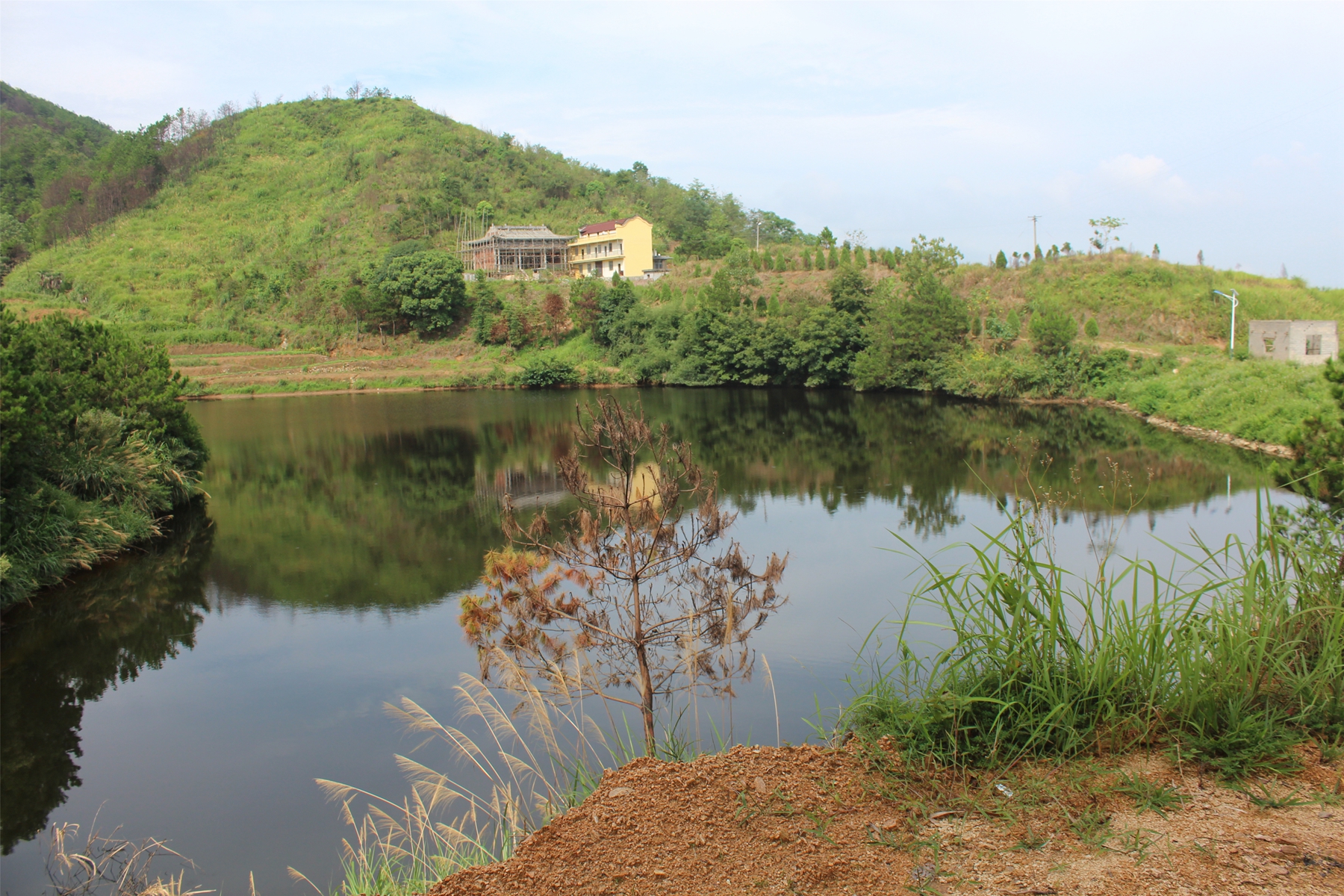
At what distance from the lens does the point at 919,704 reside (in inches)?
127

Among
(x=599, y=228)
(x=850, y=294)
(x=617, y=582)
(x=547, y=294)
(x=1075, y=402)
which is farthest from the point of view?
(x=599, y=228)

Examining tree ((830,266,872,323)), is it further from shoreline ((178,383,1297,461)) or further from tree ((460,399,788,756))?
tree ((460,399,788,756))

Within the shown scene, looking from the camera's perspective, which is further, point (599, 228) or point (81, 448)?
point (599, 228)

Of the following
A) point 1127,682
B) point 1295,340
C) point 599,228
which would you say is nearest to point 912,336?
point 1295,340

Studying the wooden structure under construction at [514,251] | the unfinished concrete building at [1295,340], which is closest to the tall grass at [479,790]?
the unfinished concrete building at [1295,340]

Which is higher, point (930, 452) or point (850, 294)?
point (850, 294)

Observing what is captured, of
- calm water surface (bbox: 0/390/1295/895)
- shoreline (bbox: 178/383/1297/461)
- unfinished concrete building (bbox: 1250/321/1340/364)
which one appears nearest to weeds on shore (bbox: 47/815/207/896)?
calm water surface (bbox: 0/390/1295/895)

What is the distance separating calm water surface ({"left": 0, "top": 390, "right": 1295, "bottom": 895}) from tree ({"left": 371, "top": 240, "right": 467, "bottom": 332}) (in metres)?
20.0

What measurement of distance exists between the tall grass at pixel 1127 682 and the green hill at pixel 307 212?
43.4m

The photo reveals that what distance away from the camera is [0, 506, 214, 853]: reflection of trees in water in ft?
22.2

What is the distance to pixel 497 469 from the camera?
18484 mm

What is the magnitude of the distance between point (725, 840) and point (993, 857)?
2.74 feet

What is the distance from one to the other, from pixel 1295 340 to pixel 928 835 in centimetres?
2765

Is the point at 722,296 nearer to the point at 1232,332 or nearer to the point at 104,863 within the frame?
the point at 1232,332
